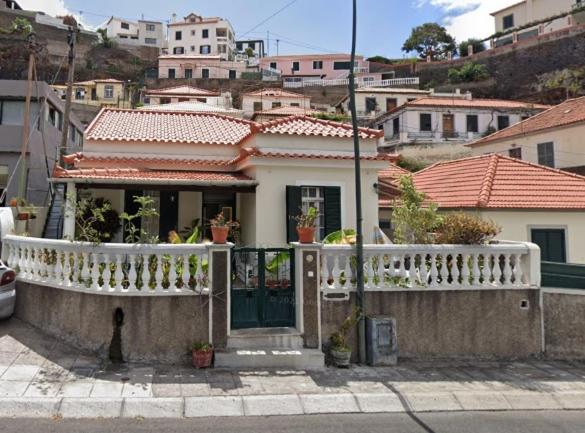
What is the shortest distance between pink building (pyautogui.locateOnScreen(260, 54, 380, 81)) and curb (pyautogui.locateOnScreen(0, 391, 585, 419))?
66.8 metres

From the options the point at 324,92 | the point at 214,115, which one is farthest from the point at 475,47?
the point at 214,115

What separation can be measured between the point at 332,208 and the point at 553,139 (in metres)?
19.3

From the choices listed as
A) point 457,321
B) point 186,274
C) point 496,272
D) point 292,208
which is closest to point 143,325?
point 186,274

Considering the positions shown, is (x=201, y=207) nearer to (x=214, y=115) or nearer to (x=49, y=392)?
(x=214, y=115)

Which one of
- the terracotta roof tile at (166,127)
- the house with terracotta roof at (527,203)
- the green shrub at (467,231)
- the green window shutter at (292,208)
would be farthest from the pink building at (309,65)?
the green shrub at (467,231)

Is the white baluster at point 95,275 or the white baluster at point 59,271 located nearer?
the white baluster at point 95,275

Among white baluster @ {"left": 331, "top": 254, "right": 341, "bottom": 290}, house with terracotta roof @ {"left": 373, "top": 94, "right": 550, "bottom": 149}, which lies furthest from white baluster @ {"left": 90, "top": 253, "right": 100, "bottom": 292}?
house with terracotta roof @ {"left": 373, "top": 94, "right": 550, "bottom": 149}

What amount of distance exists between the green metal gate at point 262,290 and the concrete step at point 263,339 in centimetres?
23

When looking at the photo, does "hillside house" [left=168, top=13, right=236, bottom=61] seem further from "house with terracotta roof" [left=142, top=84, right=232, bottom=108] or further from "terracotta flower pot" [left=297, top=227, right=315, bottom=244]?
"terracotta flower pot" [left=297, top=227, right=315, bottom=244]

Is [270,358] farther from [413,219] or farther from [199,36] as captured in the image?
[199,36]

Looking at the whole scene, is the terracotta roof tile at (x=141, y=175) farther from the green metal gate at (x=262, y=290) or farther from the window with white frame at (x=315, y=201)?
the green metal gate at (x=262, y=290)

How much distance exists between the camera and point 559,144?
24.1 m

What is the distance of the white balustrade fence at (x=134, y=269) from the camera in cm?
713

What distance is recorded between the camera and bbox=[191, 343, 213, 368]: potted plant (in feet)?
22.8
